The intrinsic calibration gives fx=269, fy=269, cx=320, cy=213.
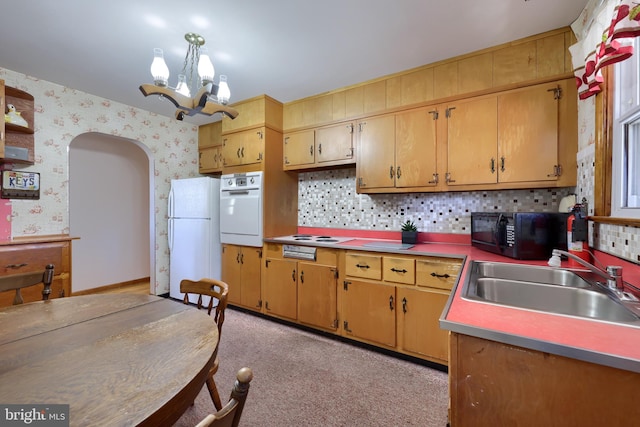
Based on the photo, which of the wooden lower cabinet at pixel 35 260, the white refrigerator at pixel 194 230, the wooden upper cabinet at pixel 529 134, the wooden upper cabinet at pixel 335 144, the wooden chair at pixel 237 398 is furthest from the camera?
the white refrigerator at pixel 194 230

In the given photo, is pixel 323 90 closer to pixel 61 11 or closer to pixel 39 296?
pixel 61 11

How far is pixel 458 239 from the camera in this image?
101 inches

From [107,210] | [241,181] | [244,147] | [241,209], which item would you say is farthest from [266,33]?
[107,210]

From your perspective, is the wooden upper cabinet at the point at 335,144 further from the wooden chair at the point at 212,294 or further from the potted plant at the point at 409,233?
the wooden chair at the point at 212,294

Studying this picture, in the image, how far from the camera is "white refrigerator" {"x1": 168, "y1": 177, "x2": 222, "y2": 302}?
11.0 feet

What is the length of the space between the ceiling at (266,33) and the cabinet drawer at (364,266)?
173 cm

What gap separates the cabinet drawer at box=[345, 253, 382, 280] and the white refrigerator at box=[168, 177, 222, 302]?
1.84m

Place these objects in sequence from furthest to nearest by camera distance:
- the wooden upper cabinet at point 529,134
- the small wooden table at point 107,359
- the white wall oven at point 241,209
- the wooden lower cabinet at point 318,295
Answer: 1. the white wall oven at point 241,209
2. the wooden lower cabinet at point 318,295
3. the wooden upper cabinet at point 529,134
4. the small wooden table at point 107,359

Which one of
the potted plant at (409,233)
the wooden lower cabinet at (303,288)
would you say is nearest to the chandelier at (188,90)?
the wooden lower cabinet at (303,288)

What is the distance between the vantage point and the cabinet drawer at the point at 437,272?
1979mm

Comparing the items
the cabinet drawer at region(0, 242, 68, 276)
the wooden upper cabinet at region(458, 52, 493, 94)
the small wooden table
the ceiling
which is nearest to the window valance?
the ceiling

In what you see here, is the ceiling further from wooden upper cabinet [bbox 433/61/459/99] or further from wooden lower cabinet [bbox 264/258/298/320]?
wooden lower cabinet [bbox 264/258/298/320]

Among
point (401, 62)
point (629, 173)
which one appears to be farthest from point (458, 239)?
point (401, 62)

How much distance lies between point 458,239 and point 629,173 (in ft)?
4.29
